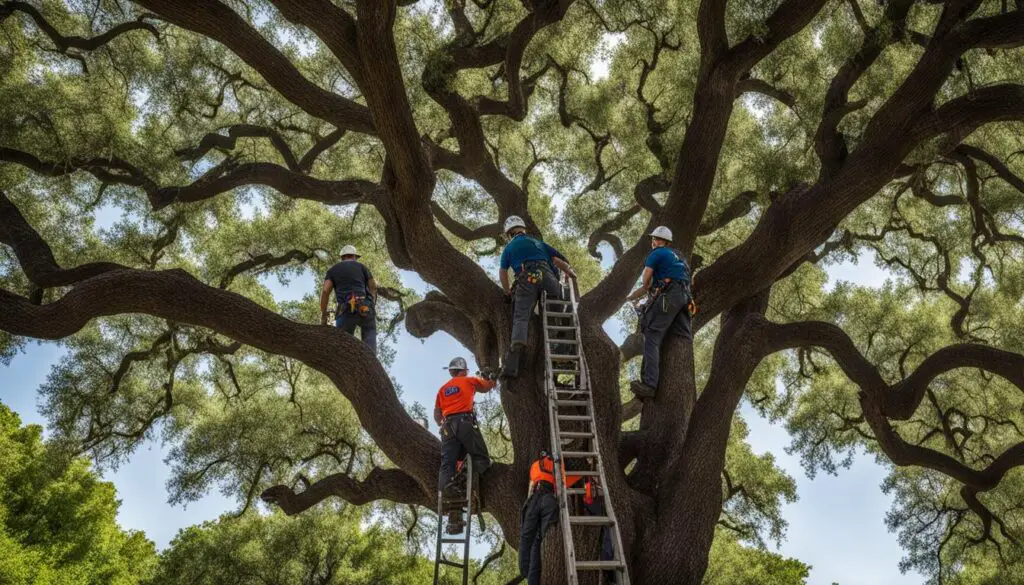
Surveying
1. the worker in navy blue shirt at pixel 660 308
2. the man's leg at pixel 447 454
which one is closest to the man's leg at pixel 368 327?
the man's leg at pixel 447 454

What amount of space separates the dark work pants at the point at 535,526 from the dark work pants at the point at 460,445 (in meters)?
0.78

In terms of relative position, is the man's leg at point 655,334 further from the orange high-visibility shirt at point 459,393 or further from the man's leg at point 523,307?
the orange high-visibility shirt at point 459,393

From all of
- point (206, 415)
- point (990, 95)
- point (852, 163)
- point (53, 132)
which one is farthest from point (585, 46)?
point (206, 415)

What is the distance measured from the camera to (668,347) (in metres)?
6.70

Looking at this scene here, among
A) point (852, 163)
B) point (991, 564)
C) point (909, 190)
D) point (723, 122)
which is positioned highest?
point (909, 190)

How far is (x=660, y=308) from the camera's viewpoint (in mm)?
6605

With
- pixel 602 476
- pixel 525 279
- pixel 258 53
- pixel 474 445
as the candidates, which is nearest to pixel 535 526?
pixel 602 476

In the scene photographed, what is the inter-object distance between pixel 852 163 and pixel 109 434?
33.2ft

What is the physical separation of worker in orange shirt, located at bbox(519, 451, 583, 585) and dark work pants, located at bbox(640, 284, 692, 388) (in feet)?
5.21

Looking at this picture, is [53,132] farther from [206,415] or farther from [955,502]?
[955,502]

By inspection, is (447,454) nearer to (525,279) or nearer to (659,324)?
(525,279)

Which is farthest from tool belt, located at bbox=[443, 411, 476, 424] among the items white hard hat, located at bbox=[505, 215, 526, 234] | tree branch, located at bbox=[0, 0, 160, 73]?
tree branch, located at bbox=[0, 0, 160, 73]

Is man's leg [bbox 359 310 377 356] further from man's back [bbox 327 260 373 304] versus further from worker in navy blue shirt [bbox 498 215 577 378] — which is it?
worker in navy blue shirt [bbox 498 215 577 378]

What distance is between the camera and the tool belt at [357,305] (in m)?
7.69
